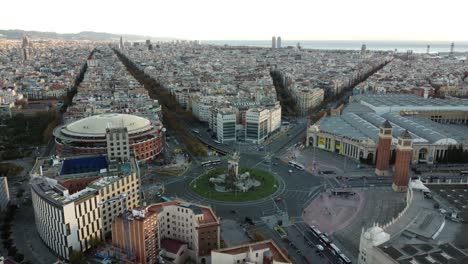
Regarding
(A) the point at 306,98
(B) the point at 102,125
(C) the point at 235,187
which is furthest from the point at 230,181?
(A) the point at 306,98

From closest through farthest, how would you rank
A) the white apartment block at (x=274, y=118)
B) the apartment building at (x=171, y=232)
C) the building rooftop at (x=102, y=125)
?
1. the apartment building at (x=171, y=232)
2. the building rooftop at (x=102, y=125)
3. the white apartment block at (x=274, y=118)

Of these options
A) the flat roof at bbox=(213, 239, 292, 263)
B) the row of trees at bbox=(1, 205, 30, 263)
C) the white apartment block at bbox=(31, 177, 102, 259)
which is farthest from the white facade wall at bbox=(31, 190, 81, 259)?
the flat roof at bbox=(213, 239, 292, 263)

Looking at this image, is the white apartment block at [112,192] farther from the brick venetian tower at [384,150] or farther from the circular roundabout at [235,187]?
the brick venetian tower at [384,150]

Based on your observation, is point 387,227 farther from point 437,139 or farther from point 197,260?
point 437,139

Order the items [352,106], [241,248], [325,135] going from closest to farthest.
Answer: [241,248] → [325,135] → [352,106]

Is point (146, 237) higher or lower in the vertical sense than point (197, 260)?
higher

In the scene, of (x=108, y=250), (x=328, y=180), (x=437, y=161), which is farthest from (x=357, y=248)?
(x=437, y=161)

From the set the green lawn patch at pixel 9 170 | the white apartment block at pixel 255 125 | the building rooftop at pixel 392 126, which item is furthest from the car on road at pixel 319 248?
the green lawn patch at pixel 9 170

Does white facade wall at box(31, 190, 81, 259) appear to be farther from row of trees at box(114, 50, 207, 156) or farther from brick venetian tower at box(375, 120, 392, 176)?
brick venetian tower at box(375, 120, 392, 176)
